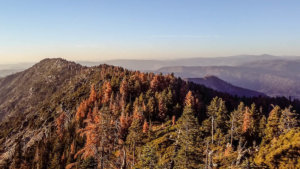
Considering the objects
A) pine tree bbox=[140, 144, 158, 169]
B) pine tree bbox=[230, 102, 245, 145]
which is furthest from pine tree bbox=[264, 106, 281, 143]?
pine tree bbox=[140, 144, 158, 169]

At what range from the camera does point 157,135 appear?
64.2 m

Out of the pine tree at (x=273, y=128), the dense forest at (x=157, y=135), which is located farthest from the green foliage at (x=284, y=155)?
the pine tree at (x=273, y=128)

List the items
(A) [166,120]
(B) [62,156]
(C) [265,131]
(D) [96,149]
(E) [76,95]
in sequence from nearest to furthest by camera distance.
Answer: (D) [96,149] < (C) [265,131] < (A) [166,120] < (B) [62,156] < (E) [76,95]

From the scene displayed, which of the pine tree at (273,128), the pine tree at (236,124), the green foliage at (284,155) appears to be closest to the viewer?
the green foliage at (284,155)

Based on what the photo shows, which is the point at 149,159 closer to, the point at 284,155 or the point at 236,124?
the point at 284,155

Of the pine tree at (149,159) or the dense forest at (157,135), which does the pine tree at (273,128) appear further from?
the pine tree at (149,159)

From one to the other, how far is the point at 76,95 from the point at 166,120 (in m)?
86.5

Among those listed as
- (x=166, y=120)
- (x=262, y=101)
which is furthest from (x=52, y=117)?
(x=262, y=101)

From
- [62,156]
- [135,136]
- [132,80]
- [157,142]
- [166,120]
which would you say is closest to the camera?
[135,136]

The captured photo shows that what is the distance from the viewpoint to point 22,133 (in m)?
129

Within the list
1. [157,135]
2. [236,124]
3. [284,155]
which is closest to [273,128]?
[236,124]

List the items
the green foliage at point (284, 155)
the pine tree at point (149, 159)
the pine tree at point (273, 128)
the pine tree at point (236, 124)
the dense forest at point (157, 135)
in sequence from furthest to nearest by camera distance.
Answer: the pine tree at point (236, 124) → the pine tree at point (273, 128) → the dense forest at point (157, 135) → the green foliage at point (284, 155) → the pine tree at point (149, 159)

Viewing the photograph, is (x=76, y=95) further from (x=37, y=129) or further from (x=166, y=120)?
(x=166, y=120)

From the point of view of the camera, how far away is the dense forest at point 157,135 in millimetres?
31984
